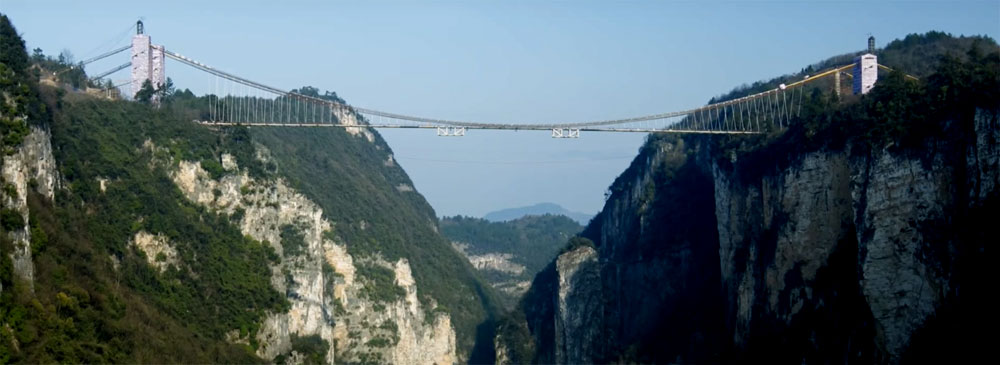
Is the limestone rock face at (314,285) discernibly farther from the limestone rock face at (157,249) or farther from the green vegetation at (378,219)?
the limestone rock face at (157,249)

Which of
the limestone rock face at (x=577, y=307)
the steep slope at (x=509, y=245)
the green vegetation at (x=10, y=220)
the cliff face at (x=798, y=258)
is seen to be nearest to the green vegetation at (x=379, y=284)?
the limestone rock face at (x=577, y=307)

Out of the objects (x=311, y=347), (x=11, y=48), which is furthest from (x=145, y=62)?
(x=11, y=48)

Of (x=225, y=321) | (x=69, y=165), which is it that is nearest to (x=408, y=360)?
(x=225, y=321)

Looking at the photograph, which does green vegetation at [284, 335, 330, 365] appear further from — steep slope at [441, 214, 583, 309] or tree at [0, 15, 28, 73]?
steep slope at [441, 214, 583, 309]

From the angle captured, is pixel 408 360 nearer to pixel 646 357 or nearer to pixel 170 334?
pixel 646 357

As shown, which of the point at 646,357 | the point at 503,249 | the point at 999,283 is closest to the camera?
the point at 999,283
